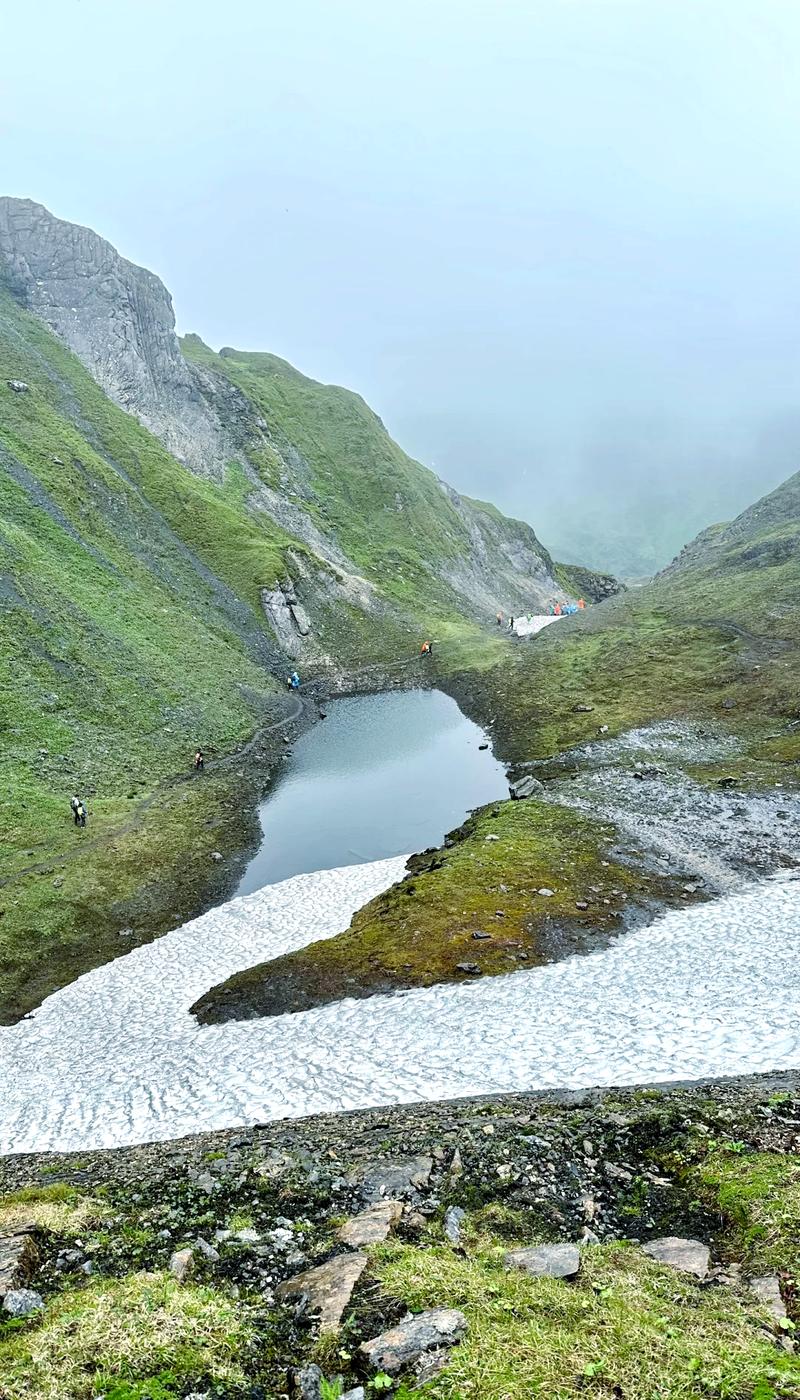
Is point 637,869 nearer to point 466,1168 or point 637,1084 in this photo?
point 637,1084

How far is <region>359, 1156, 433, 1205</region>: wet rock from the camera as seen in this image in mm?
15828

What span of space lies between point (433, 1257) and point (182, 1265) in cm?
478

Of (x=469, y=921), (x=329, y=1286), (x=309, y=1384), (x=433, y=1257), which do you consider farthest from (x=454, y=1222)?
(x=469, y=921)

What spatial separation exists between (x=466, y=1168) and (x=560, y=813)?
35.3m

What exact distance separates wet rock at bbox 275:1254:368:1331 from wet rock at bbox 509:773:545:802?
4385 cm

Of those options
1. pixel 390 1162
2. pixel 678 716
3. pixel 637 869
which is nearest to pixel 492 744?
pixel 678 716

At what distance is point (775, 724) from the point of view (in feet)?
210

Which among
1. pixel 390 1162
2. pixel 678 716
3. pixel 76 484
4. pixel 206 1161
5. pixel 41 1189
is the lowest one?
pixel 41 1189

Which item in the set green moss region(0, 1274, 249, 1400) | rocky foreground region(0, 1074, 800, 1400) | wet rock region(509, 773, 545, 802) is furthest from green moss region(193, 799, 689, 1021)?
green moss region(0, 1274, 249, 1400)

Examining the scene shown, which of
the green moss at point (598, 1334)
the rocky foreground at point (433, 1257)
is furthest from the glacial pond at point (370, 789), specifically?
the green moss at point (598, 1334)

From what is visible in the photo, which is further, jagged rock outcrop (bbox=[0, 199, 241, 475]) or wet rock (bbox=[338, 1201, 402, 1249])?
jagged rock outcrop (bbox=[0, 199, 241, 475])

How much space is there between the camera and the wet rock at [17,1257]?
12664mm

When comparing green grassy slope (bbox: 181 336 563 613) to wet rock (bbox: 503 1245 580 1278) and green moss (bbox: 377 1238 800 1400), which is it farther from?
green moss (bbox: 377 1238 800 1400)

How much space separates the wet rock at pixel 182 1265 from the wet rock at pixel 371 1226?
2.81 m
